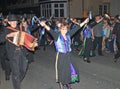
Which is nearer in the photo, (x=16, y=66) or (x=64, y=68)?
(x=16, y=66)

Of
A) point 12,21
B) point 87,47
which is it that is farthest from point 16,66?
point 87,47

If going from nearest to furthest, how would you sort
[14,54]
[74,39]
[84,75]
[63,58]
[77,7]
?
1. [14,54]
2. [63,58]
3. [84,75]
4. [74,39]
5. [77,7]

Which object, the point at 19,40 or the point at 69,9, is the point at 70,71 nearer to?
the point at 19,40

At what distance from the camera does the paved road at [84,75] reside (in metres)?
9.21

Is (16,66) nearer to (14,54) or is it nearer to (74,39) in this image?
(14,54)

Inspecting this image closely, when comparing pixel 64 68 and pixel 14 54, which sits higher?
pixel 14 54

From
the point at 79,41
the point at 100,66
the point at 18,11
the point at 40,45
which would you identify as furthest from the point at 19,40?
the point at 18,11

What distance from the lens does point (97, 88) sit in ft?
28.8

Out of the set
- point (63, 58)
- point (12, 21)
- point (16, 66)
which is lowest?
point (16, 66)

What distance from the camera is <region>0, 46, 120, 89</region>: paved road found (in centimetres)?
921

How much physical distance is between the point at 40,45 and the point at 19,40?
39.7ft

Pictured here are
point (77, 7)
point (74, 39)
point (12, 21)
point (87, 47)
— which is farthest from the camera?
point (77, 7)

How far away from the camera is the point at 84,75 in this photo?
35.3 ft

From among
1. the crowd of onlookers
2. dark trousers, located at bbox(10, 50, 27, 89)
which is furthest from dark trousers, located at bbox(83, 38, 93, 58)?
dark trousers, located at bbox(10, 50, 27, 89)
